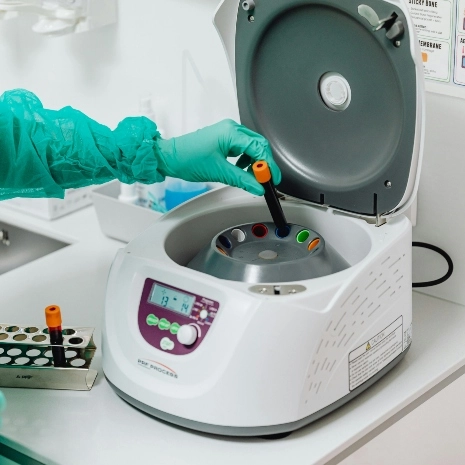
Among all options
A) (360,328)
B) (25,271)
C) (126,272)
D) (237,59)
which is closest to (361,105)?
(237,59)

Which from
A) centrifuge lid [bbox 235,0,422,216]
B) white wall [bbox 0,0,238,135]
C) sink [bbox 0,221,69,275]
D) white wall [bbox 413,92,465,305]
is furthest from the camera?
sink [bbox 0,221,69,275]

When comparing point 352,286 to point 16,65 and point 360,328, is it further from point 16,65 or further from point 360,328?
point 16,65

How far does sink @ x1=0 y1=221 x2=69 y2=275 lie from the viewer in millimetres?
2275

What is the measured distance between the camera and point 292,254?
1.48 metres

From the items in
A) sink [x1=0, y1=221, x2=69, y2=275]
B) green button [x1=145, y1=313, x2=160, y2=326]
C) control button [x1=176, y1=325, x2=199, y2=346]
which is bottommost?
sink [x1=0, y1=221, x2=69, y2=275]

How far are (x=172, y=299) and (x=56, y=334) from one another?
226mm

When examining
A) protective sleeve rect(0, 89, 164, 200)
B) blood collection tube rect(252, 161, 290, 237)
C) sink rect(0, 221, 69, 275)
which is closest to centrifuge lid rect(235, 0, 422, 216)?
blood collection tube rect(252, 161, 290, 237)

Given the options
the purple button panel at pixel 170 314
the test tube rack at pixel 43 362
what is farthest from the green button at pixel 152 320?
the test tube rack at pixel 43 362

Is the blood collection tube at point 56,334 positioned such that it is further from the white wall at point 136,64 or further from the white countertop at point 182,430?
the white wall at point 136,64

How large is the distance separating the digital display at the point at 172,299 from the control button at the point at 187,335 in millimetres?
31

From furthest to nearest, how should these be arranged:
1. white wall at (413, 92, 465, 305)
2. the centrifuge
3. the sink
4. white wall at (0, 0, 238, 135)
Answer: the sink, white wall at (0, 0, 238, 135), white wall at (413, 92, 465, 305), the centrifuge

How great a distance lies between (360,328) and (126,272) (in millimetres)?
392

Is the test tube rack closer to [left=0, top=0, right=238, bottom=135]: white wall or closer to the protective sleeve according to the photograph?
the protective sleeve

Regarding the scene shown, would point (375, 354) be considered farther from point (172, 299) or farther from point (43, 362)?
point (43, 362)
